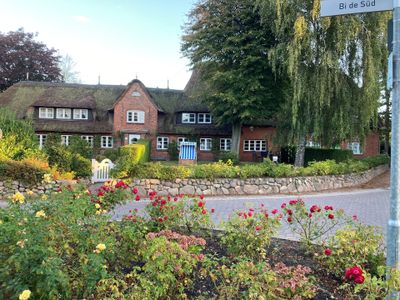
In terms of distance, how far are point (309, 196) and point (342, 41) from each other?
7.81m

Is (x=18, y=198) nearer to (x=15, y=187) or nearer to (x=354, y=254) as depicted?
(x=354, y=254)

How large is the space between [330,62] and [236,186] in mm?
7748

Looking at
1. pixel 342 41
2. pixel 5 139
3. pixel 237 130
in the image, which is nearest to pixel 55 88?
pixel 237 130

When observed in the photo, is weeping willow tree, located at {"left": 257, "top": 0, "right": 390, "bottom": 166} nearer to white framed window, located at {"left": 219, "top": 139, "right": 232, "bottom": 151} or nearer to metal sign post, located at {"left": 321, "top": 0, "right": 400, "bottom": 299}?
metal sign post, located at {"left": 321, "top": 0, "right": 400, "bottom": 299}

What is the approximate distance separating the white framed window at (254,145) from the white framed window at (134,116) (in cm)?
1019

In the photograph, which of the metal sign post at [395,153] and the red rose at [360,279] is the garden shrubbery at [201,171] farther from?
the red rose at [360,279]

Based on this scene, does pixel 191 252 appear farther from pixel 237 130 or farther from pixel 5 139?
pixel 237 130

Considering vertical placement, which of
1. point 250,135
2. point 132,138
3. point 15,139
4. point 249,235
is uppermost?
point 250,135

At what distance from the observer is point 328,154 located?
2469 centimetres

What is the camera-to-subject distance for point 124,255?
4090 mm

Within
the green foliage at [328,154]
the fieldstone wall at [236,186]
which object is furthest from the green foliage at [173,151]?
the fieldstone wall at [236,186]

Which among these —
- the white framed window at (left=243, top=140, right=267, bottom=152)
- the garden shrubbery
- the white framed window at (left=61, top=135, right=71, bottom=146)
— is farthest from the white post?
the white framed window at (left=61, top=135, right=71, bottom=146)

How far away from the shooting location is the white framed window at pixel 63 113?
31750 millimetres

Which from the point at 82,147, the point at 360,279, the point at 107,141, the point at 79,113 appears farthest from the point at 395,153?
the point at 79,113
